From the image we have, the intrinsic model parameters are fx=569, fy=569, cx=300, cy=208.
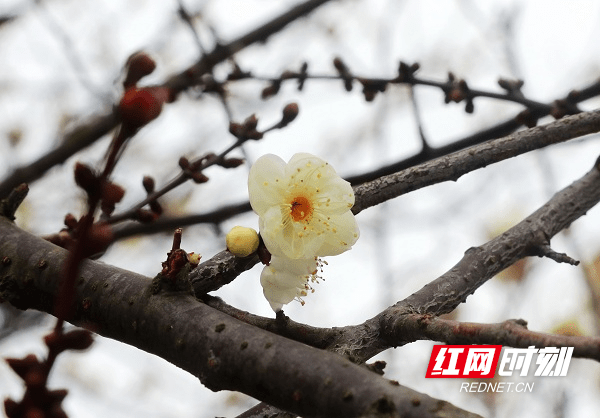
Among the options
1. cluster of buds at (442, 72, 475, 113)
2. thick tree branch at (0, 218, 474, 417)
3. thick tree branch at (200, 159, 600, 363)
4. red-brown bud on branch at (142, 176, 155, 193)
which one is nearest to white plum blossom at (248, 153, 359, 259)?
thick tree branch at (200, 159, 600, 363)

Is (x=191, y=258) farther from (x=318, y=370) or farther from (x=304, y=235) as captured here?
(x=318, y=370)

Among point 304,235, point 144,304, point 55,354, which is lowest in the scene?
point 55,354

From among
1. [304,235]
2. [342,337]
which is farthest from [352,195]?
[342,337]

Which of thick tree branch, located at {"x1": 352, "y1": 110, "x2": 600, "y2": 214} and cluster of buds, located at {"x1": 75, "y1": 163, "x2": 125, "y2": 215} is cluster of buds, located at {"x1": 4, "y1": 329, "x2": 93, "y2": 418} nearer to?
cluster of buds, located at {"x1": 75, "y1": 163, "x2": 125, "y2": 215}

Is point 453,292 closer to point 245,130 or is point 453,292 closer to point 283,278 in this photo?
point 283,278

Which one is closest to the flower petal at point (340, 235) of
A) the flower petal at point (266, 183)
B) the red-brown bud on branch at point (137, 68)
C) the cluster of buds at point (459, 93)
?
the flower petal at point (266, 183)

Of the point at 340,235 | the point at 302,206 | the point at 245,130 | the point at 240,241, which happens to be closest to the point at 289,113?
the point at 245,130

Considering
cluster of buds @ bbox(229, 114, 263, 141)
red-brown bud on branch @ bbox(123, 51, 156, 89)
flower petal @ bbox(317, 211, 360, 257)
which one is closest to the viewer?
red-brown bud on branch @ bbox(123, 51, 156, 89)
